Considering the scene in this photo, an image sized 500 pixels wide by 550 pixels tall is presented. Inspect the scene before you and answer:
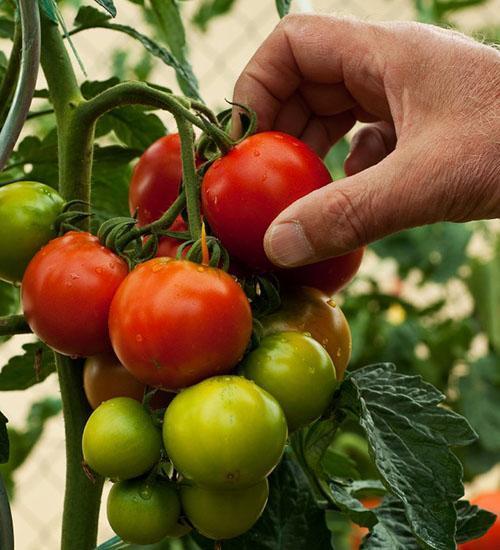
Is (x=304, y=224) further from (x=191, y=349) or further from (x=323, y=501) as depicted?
(x=323, y=501)

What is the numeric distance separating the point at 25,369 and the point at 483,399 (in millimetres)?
1342

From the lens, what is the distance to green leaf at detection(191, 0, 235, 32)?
7.30ft

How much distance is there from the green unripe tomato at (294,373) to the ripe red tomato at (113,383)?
8 cm

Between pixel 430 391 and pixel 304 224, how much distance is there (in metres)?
0.17

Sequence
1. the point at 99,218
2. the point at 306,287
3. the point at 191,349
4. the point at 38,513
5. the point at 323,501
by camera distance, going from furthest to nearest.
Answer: the point at 38,513 < the point at 99,218 < the point at 323,501 < the point at 306,287 < the point at 191,349

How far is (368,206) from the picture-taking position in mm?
714

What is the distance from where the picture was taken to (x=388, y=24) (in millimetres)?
800

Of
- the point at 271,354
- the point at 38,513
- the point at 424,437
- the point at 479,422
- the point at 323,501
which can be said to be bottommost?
the point at 38,513

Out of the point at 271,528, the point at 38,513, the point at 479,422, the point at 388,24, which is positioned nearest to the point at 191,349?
the point at 271,528

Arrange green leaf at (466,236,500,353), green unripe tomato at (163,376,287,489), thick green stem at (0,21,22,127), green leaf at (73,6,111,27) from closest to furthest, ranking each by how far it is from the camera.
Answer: green unripe tomato at (163,376,287,489), thick green stem at (0,21,22,127), green leaf at (73,6,111,27), green leaf at (466,236,500,353)

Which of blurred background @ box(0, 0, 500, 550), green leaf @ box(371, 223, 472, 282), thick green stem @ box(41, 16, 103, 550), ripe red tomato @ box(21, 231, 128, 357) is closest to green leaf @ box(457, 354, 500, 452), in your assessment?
blurred background @ box(0, 0, 500, 550)

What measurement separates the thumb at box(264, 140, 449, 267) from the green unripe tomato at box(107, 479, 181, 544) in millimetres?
185

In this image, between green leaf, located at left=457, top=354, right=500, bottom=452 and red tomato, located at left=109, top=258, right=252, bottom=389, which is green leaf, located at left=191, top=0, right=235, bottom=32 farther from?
red tomato, located at left=109, top=258, right=252, bottom=389

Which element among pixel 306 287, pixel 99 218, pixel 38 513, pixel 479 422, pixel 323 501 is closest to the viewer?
pixel 306 287
